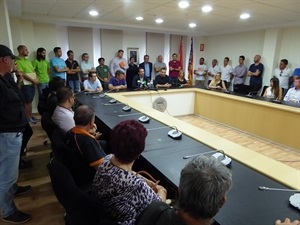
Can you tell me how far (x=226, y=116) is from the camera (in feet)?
15.2

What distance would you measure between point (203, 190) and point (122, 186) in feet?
1.46

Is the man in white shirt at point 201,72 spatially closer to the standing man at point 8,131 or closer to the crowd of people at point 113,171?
the crowd of people at point 113,171

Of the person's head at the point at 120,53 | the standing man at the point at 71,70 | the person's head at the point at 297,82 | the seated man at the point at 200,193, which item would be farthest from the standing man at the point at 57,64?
the seated man at the point at 200,193

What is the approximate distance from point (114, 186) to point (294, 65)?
6.47 metres

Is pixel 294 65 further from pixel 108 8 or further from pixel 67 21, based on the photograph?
pixel 67 21

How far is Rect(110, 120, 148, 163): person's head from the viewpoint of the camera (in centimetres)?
108

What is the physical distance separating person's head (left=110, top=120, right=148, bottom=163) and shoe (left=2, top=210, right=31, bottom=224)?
4.36 feet

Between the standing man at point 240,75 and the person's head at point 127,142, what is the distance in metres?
6.34

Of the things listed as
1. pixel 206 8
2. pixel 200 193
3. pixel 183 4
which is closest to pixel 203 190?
pixel 200 193

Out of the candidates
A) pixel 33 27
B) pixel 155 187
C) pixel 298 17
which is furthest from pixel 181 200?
pixel 33 27

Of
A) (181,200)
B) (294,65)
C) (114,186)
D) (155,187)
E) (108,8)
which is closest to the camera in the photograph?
(181,200)

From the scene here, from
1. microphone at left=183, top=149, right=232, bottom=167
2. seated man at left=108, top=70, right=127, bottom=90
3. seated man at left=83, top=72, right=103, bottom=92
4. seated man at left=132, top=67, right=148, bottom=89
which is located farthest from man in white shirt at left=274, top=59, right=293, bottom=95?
microphone at left=183, top=149, right=232, bottom=167

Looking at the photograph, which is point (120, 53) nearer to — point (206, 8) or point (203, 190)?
point (206, 8)

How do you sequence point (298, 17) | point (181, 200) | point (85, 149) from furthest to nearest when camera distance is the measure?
point (298, 17) → point (85, 149) → point (181, 200)
